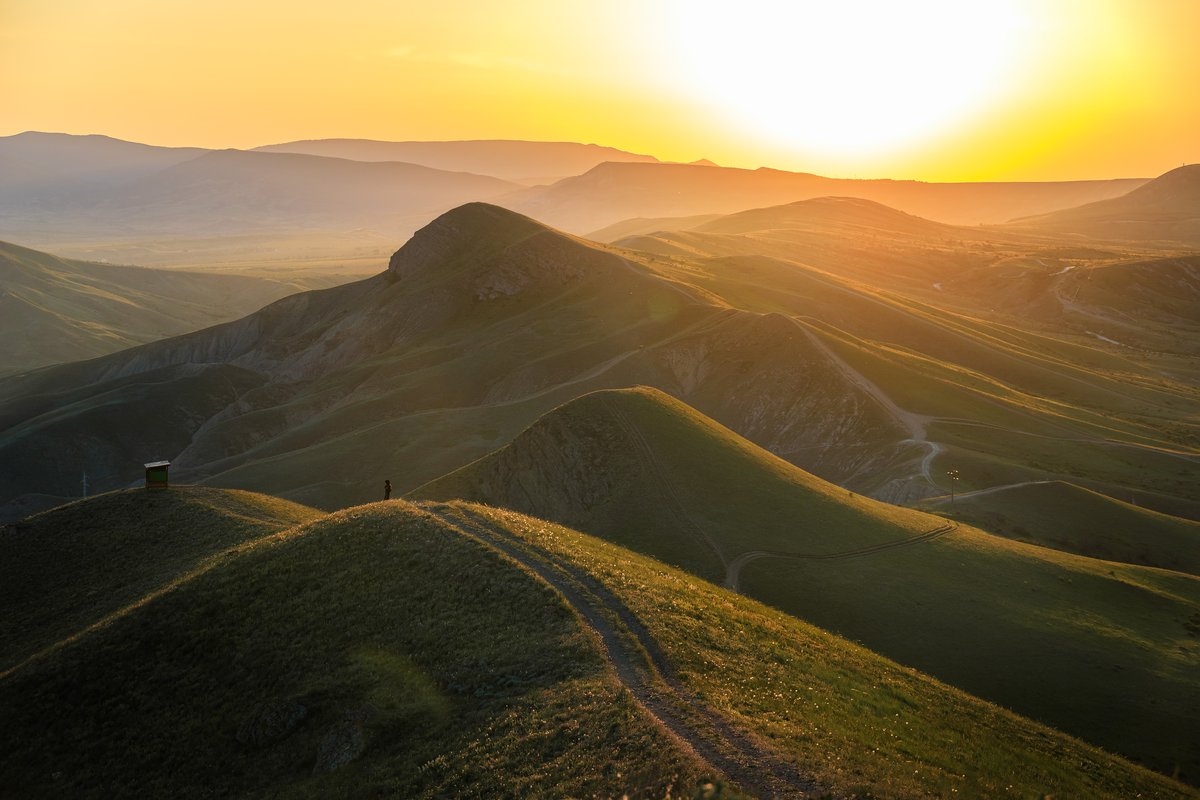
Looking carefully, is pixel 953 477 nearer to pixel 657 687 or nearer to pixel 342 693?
pixel 657 687

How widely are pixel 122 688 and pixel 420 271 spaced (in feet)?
426

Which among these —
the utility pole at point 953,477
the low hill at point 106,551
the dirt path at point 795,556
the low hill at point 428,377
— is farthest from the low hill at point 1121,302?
the low hill at point 106,551

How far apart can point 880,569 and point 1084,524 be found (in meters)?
26.1

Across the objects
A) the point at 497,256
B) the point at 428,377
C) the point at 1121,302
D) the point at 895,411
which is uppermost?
the point at 497,256

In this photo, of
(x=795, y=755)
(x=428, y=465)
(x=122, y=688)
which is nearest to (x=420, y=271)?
(x=428, y=465)

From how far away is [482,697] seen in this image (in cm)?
2397

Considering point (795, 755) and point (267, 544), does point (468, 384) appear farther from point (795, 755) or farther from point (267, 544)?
point (795, 755)

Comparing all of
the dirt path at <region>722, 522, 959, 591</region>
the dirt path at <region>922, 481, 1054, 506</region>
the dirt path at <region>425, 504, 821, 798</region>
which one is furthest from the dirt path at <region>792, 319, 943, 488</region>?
the dirt path at <region>425, 504, 821, 798</region>

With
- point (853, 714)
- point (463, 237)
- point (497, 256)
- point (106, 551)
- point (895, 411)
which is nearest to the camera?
point (853, 714)

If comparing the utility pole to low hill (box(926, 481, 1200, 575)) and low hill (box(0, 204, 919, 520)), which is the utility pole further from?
low hill (box(0, 204, 919, 520))

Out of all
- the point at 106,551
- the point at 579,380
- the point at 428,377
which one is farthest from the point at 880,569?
the point at 428,377

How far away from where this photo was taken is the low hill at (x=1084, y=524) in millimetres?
56188

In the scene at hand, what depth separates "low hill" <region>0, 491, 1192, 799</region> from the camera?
2041 cm

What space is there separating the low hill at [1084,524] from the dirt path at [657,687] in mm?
39763
